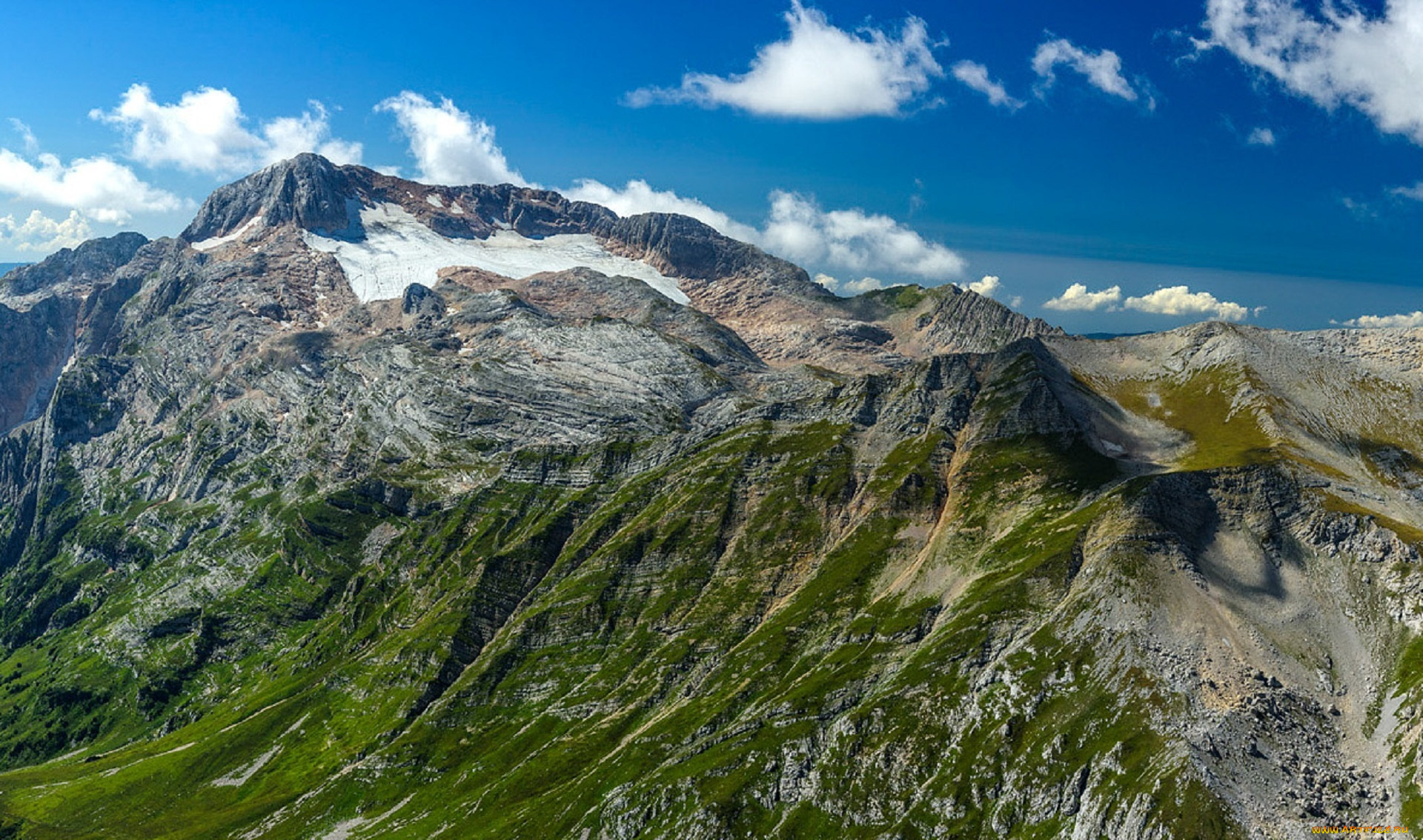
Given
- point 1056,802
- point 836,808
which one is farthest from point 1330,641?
point 836,808

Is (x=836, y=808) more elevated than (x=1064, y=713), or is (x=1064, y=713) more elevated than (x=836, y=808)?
(x=1064, y=713)

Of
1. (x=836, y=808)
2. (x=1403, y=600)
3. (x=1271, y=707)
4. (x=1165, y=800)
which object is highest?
(x=1403, y=600)

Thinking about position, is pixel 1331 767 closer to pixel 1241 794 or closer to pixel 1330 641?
pixel 1241 794

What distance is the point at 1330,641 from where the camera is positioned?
191250mm

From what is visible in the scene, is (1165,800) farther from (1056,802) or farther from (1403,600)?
(1403,600)

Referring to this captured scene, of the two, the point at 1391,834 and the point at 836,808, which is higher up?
the point at 1391,834

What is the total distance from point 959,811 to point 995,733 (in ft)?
58.1

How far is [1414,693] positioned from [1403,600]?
97.6 feet

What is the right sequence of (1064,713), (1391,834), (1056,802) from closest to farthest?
(1391,834) → (1056,802) → (1064,713)

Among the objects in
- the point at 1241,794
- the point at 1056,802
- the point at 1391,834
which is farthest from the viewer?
the point at 1056,802

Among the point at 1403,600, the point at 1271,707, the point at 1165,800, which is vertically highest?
the point at 1403,600

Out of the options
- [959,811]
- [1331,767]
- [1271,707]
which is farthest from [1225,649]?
[959,811]

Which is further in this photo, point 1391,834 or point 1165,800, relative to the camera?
point 1165,800

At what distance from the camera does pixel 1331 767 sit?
162m
